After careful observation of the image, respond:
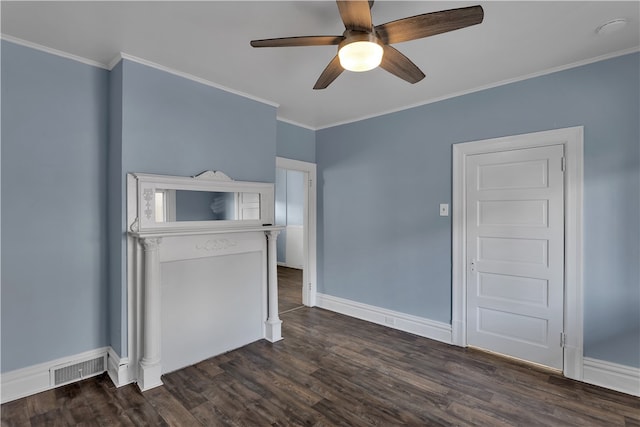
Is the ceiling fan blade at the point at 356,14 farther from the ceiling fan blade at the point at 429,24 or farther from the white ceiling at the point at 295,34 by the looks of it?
the white ceiling at the point at 295,34

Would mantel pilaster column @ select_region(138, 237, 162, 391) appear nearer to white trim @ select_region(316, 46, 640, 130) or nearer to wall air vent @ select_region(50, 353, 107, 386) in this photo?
wall air vent @ select_region(50, 353, 107, 386)

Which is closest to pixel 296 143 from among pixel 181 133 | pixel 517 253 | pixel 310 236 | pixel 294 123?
pixel 294 123

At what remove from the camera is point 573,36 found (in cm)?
221

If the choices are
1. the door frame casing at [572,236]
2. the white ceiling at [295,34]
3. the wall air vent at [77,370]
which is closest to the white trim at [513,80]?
the white ceiling at [295,34]

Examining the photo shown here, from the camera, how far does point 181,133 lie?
9.18 feet

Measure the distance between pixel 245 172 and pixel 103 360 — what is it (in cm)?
200

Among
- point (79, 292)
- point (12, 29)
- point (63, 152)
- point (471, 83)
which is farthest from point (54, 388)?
point (471, 83)

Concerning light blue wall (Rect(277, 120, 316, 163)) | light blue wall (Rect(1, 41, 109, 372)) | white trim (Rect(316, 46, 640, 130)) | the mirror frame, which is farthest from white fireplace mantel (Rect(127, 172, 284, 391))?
white trim (Rect(316, 46, 640, 130))

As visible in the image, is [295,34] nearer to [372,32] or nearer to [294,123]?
[372,32]

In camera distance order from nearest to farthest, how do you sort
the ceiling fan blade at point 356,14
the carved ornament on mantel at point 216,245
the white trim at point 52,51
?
1. the ceiling fan blade at point 356,14
2. the white trim at point 52,51
3. the carved ornament on mantel at point 216,245

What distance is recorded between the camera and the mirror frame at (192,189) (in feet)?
8.23

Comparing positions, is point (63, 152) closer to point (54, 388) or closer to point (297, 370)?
point (54, 388)

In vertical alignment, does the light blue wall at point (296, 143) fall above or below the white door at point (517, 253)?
above

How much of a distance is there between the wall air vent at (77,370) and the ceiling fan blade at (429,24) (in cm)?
314
